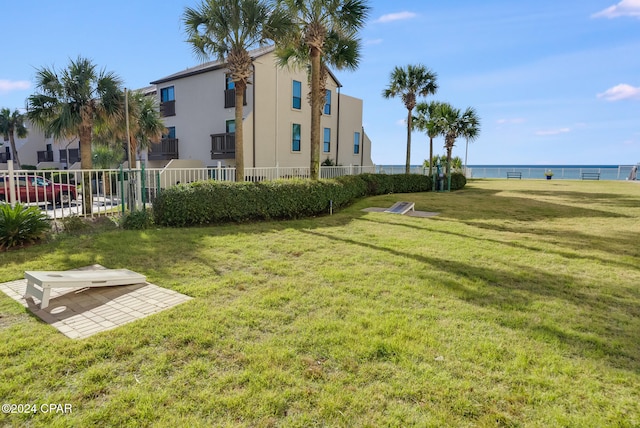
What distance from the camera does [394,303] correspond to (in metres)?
4.36

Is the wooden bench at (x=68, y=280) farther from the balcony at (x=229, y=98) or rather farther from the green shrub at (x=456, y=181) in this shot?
the green shrub at (x=456, y=181)

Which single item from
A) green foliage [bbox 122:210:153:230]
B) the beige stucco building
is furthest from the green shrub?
green foliage [bbox 122:210:153:230]

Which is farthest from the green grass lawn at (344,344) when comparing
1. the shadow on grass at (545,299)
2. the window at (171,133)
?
→ the window at (171,133)

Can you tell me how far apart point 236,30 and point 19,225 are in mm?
7897

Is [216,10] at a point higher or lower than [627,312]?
higher

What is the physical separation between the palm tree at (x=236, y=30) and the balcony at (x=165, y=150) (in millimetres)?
12745

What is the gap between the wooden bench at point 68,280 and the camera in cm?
408

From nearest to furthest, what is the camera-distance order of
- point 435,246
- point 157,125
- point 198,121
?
point 435,246, point 157,125, point 198,121

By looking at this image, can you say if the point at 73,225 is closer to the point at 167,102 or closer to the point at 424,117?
the point at 167,102

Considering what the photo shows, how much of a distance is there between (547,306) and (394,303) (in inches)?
74.3

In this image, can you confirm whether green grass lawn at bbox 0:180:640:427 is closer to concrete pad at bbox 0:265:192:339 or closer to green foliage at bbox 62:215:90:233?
concrete pad at bbox 0:265:192:339

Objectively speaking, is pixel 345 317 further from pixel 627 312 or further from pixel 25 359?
pixel 627 312

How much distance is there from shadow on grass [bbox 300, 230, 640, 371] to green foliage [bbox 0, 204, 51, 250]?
7080 millimetres

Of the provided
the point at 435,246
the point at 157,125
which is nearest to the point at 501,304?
the point at 435,246
